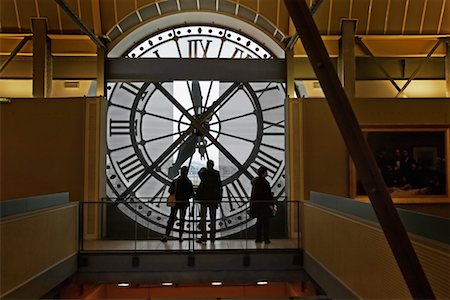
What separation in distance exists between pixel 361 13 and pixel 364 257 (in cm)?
606

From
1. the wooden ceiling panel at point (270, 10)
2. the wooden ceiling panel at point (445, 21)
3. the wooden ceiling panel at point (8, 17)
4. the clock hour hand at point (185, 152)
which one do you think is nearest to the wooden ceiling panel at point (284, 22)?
the wooden ceiling panel at point (270, 10)

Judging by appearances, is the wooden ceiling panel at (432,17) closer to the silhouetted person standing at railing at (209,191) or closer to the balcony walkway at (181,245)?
the balcony walkway at (181,245)

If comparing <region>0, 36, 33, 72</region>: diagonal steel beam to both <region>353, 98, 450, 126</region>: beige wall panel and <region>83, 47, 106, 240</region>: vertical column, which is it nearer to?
<region>83, 47, 106, 240</region>: vertical column

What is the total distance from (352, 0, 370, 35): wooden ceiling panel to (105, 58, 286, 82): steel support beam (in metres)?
1.71

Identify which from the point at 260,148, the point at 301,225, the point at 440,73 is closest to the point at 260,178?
the point at 301,225

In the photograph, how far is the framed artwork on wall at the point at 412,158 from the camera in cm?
909

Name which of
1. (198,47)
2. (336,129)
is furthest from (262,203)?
(198,47)

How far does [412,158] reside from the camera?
9148 mm

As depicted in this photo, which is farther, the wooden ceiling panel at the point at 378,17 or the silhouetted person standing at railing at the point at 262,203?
the wooden ceiling panel at the point at 378,17

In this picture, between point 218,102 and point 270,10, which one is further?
point 218,102

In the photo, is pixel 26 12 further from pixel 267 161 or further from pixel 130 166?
pixel 267 161

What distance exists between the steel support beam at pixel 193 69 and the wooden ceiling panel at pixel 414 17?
8.74 ft

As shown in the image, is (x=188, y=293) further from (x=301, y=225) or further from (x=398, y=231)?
(x=398, y=231)

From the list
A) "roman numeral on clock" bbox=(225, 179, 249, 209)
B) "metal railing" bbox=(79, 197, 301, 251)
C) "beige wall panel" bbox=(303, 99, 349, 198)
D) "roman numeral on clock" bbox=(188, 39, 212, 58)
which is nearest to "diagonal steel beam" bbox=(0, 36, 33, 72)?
"roman numeral on clock" bbox=(188, 39, 212, 58)
